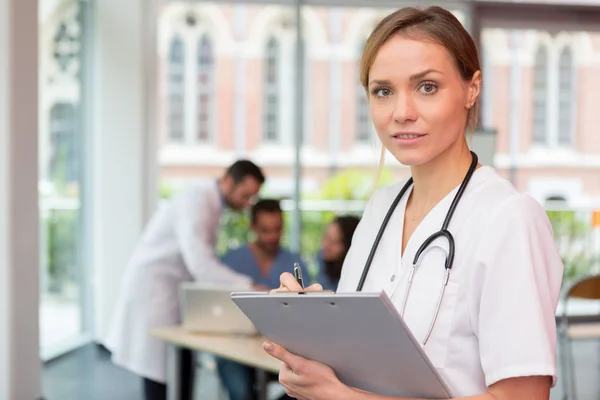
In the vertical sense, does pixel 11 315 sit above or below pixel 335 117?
below

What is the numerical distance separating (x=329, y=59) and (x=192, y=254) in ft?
47.3

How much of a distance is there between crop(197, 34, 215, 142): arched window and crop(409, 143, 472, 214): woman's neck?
17.8 m

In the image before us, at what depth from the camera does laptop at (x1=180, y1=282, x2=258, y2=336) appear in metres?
3.85

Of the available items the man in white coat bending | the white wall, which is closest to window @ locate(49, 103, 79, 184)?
the white wall

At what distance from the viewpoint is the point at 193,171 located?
18938mm

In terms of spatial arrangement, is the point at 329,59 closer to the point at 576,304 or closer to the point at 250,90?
the point at 250,90

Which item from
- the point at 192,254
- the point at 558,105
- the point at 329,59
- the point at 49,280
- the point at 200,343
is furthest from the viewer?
the point at 329,59

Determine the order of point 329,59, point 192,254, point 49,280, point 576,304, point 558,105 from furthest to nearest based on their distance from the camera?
point 329,59 < point 558,105 < point 576,304 < point 49,280 < point 192,254

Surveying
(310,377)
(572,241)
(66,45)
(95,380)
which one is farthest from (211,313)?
(572,241)

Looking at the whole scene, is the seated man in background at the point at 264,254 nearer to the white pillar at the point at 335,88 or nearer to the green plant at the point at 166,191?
the green plant at the point at 166,191

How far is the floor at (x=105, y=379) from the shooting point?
18.7 ft

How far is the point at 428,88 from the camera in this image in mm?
1280

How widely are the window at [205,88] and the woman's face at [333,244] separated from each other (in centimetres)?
1479

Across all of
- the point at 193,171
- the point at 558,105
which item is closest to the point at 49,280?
the point at 558,105
